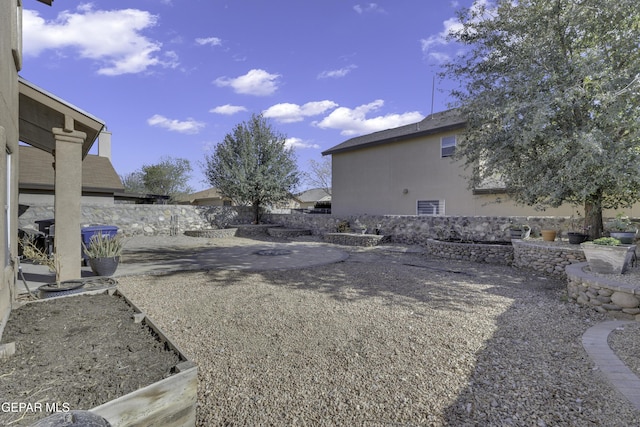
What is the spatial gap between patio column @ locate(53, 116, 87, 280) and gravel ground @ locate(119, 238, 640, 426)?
1000 millimetres

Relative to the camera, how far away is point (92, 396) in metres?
2.04

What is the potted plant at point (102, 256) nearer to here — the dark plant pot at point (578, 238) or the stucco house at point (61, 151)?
the stucco house at point (61, 151)

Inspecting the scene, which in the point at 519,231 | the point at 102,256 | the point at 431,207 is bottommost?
the point at 102,256

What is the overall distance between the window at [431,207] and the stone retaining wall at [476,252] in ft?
15.3

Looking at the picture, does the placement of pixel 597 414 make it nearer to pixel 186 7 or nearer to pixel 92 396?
pixel 92 396

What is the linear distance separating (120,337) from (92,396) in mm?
1091

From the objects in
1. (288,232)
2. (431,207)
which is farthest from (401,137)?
(288,232)

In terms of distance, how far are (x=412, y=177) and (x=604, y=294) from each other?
11123 millimetres

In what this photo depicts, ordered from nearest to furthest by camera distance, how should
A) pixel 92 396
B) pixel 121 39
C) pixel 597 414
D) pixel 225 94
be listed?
pixel 92 396, pixel 597 414, pixel 121 39, pixel 225 94

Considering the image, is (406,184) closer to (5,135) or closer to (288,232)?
(288,232)

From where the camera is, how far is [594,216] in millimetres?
8000

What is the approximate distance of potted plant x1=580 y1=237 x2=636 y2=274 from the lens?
546 centimetres

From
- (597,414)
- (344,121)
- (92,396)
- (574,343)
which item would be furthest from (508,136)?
(344,121)

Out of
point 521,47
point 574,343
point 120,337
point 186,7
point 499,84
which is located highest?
point 186,7
